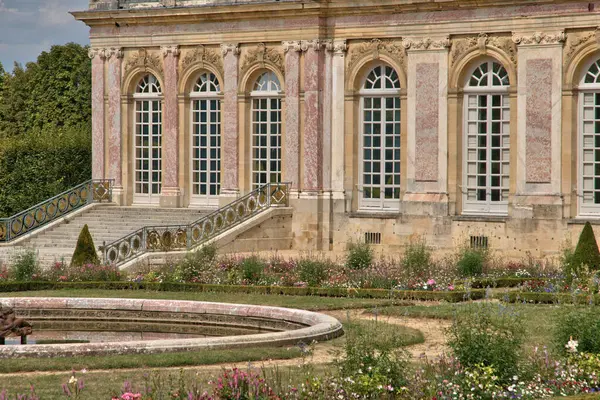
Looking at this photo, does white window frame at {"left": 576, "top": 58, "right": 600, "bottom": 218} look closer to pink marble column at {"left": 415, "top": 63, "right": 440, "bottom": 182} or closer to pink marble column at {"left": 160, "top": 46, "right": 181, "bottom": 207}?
pink marble column at {"left": 415, "top": 63, "right": 440, "bottom": 182}

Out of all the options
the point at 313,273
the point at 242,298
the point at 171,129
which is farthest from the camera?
the point at 171,129

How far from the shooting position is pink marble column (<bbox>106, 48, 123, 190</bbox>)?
34.4m

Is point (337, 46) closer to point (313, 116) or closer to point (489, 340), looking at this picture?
point (313, 116)

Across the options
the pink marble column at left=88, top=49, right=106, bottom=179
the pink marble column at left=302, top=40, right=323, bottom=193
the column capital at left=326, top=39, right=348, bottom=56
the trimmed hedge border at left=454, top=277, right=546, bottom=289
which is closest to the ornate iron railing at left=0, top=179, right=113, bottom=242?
the pink marble column at left=88, top=49, right=106, bottom=179

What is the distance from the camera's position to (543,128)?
28531mm

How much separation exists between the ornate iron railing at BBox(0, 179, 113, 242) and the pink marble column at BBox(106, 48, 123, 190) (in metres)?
0.26

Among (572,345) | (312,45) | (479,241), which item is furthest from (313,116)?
(572,345)

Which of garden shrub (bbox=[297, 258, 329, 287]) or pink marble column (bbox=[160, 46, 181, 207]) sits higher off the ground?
pink marble column (bbox=[160, 46, 181, 207])

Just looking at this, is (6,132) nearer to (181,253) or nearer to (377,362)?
(181,253)

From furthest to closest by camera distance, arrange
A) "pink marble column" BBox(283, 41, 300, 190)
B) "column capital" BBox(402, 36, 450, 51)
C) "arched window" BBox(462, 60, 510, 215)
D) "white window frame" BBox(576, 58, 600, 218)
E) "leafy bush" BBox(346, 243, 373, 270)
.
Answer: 1. "pink marble column" BBox(283, 41, 300, 190)
2. "column capital" BBox(402, 36, 450, 51)
3. "arched window" BBox(462, 60, 510, 215)
4. "white window frame" BBox(576, 58, 600, 218)
5. "leafy bush" BBox(346, 243, 373, 270)

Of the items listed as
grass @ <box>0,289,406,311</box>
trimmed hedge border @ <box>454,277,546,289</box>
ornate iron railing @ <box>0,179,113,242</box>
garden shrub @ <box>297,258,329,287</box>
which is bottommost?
grass @ <box>0,289,406,311</box>

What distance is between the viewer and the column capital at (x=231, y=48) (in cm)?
3253

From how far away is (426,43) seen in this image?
30016 millimetres

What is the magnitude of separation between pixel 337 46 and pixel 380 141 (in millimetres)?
2420
